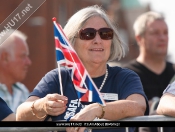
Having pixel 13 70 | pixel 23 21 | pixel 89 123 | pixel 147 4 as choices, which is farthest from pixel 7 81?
pixel 147 4

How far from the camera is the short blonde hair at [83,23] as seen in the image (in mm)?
3227

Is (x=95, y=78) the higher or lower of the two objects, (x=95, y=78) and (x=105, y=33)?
the lower

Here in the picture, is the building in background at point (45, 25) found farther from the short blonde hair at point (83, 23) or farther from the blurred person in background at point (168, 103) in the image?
the blurred person in background at point (168, 103)

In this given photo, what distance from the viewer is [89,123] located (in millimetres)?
3109

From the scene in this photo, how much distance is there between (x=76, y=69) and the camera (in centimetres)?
311

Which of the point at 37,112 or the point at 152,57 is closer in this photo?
the point at 37,112

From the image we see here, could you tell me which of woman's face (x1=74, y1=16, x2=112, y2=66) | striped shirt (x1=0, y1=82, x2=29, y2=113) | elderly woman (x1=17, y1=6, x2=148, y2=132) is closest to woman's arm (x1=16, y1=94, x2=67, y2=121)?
elderly woman (x1=17, y1=6, x2=148, y2=132)

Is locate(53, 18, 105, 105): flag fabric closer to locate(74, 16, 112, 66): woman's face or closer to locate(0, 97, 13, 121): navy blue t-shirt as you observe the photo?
locate(74, 16, 112, 66): woman's face

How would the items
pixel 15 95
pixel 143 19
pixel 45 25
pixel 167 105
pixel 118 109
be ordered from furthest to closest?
pixel 143 19 → pixel 15 95 → pixel 45 25 → pixel 167 105 → pixel 118 109

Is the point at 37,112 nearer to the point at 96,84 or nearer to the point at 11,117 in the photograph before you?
the point at 11,117

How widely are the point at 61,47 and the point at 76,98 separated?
0.30 meters

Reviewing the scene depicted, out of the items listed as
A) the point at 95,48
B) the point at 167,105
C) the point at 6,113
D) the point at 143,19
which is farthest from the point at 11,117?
the point at 143,19

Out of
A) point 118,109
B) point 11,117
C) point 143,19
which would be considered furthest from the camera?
point 143,19

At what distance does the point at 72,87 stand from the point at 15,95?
0.57 meters
